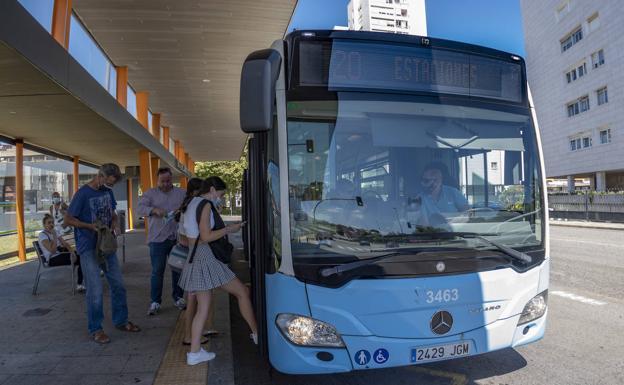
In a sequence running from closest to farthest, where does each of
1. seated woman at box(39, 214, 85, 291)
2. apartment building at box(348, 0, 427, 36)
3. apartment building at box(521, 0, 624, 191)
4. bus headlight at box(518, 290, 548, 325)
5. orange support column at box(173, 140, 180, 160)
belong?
bus headlight at box(518, 290, 548, 325), seated woman at box(39, 214, 85, 291), orange support column at box(173, 140, 180, 160), apartment building at box(521, 0, 624, 191), apartment building at box(348, 0, 427, 36)

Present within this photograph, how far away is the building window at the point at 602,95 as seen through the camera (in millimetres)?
34062

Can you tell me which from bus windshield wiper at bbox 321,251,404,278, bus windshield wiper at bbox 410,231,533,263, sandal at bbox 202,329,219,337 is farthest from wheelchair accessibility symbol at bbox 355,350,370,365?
sandal at bbox 202,329,219,337

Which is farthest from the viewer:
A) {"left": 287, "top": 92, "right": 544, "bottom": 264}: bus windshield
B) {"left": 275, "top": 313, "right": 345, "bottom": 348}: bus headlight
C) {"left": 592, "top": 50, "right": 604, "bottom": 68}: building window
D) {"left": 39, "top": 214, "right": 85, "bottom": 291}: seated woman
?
{"left": 592, "top": 50, "right": 604, "bottom": 68}: building window

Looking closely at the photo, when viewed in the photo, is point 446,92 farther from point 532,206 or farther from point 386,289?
point 386,289

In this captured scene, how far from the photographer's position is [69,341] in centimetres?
439

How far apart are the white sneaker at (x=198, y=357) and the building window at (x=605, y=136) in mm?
39639

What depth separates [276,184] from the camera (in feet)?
9.79

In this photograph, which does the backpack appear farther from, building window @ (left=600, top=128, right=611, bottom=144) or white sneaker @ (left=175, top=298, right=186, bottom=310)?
building window @ (left=600, top=128, right=611, bottom=144)

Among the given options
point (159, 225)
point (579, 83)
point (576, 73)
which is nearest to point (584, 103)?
point (579, 83)

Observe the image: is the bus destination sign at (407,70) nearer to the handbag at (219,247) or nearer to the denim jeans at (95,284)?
the handbag at (219,247)

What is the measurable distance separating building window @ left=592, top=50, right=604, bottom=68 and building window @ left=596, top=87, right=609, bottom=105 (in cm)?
202

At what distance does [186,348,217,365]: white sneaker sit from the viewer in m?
3.72

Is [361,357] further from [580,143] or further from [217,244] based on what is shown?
[580,143]

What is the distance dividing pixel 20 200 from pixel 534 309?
462 inches
